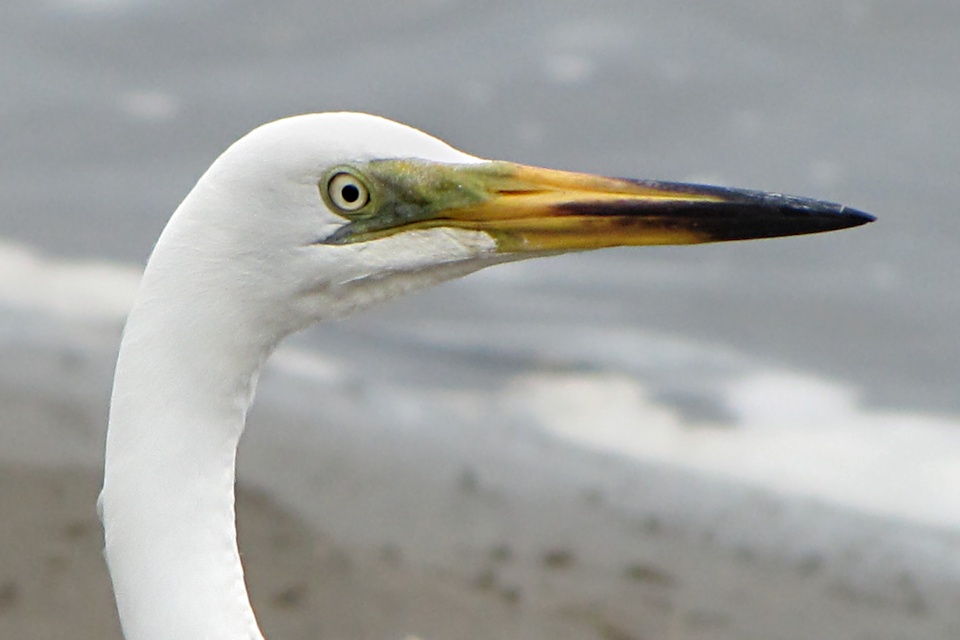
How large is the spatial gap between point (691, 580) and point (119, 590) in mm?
4378

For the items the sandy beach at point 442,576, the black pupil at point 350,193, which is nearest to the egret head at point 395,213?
the black pupil at point 350,193

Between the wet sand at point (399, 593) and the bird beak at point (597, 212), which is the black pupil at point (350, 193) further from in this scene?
the wet sand at point (399, 593)

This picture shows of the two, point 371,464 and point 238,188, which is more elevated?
point 238,188

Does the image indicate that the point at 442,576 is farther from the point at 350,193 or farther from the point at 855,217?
the point at 350,193

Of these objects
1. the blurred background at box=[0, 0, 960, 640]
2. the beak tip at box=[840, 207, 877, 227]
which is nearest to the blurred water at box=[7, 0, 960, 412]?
the blurred background at box=[0, 0, 960, 640]

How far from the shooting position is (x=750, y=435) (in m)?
7.68

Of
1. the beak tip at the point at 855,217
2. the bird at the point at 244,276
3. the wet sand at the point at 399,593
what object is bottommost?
the wet sand at the point at 399,593

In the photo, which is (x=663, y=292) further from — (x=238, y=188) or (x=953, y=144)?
(x=238, y=188)

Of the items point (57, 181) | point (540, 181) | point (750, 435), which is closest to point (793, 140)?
point (750, 435)

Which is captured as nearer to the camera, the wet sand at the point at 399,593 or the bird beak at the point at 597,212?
the bird beak at the point at 597,212

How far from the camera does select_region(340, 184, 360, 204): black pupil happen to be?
252cm

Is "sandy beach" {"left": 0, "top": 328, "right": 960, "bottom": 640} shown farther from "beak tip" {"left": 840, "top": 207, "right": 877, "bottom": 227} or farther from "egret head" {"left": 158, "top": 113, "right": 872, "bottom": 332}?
"beak tip" {"left": 840, "top": 207, "right": 877, "bottom": 227}

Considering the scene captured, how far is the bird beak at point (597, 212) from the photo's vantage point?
2.65 metres

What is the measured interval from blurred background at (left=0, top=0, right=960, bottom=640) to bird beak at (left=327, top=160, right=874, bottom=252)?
330 centimetres
